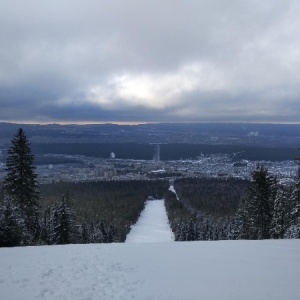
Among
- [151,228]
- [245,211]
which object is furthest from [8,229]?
[151,228]

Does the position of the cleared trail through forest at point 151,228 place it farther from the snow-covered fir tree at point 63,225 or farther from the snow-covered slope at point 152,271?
the snow-covered slope at point 152,271

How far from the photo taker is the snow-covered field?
877 centimetres

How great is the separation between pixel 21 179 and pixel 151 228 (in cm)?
4416

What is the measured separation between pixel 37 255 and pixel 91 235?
35.1m

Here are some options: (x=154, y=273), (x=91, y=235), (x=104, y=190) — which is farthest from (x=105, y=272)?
(x=104, y=190)

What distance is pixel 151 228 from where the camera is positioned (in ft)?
214

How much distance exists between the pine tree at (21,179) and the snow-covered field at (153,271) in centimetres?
1195

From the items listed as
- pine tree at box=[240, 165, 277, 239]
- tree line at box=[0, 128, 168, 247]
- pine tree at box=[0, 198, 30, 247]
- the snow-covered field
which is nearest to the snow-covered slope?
the snow-covered field

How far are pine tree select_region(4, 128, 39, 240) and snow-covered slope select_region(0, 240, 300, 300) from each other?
1203 cm

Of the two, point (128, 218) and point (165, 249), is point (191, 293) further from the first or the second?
point (128, 218)

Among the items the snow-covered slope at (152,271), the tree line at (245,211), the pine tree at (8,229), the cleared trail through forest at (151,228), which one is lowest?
the cleared trail through forest at (151,228)

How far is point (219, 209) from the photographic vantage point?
247 ft

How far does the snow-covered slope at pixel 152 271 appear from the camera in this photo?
878 centimetres

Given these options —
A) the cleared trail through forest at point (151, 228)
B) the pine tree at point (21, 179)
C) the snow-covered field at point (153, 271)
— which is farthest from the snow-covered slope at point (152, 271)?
the cleared trail through forest at point (151, 228)
